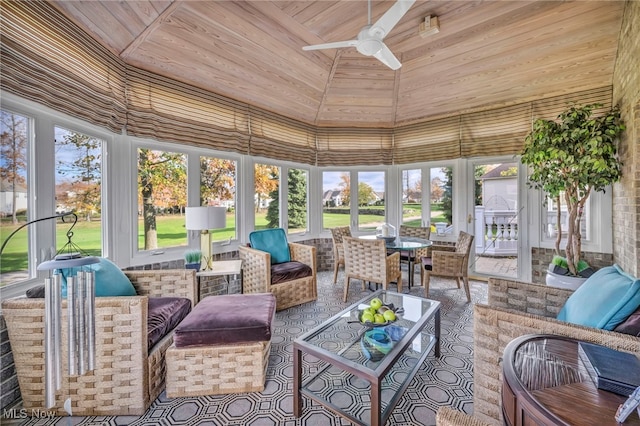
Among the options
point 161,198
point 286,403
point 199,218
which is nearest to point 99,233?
point 161,198

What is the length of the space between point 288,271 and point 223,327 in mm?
1410

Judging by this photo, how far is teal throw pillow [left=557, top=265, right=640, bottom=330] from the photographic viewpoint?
117 centimetres

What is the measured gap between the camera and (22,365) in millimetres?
1541

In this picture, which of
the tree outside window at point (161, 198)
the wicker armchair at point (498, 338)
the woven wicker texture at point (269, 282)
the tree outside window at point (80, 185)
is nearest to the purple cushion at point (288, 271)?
the woven wicker texture at point (269, 282)

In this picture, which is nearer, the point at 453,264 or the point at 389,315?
the point at 389,315

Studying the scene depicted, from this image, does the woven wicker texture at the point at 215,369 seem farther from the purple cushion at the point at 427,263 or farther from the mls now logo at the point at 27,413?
the purple cushion at the point at 427,263

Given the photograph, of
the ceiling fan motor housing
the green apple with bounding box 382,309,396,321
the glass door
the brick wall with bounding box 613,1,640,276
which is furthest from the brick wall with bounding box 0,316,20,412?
the glass door

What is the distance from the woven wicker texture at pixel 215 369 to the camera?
67.4 inches

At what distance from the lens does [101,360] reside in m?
1.55

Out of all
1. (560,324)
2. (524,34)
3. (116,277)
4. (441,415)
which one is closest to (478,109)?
(524,34)

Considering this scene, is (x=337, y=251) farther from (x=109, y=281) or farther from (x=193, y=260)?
(x=109, y=281)

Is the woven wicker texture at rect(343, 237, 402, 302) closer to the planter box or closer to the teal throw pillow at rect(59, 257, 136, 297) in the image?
the planter box

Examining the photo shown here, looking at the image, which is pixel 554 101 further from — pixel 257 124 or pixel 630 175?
pixel 257 124

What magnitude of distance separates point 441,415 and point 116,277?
2291mm
